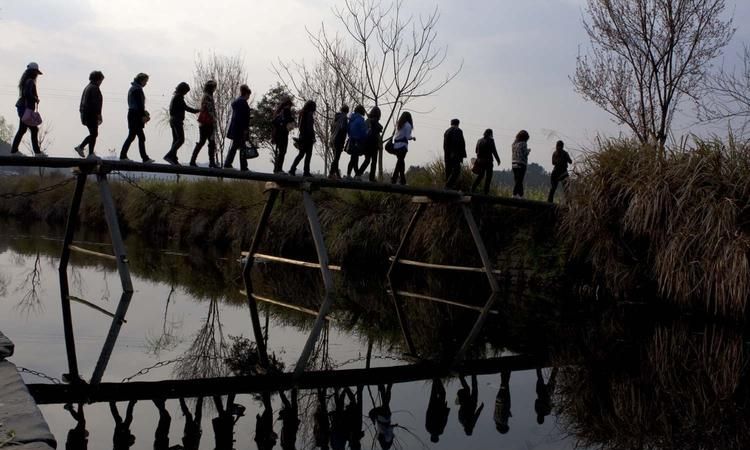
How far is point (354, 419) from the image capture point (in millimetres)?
6746

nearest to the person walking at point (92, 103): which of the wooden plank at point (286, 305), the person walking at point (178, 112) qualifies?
the person walking at point (178, 112)

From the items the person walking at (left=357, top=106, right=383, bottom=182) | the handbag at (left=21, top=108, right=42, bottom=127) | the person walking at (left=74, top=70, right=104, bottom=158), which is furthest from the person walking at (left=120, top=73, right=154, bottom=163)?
the person walking at (left=357, top=106, right=383, bottom=182)

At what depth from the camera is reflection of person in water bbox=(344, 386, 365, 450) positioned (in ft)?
20.1

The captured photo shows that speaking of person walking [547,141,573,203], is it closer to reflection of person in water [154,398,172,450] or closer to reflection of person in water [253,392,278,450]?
Result: reflection of person in water [253,392,278,450]

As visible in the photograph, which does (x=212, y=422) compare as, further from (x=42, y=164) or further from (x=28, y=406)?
(x=42, y=164)

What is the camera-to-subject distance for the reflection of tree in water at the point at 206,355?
8.27 m

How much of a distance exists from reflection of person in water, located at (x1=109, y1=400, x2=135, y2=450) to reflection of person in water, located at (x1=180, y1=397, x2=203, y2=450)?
0.40 m

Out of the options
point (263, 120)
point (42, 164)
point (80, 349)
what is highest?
point (263, 120)

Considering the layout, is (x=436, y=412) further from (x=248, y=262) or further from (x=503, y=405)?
(x=248, y=262)

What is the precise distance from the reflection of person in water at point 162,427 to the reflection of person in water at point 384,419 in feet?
5.43

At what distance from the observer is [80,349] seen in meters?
8.97

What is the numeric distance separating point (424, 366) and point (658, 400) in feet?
8.81

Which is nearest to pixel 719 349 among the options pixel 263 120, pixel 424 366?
pixel 424 366

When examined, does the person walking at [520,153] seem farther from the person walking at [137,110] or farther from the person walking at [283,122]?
the person walking at [137,110]
